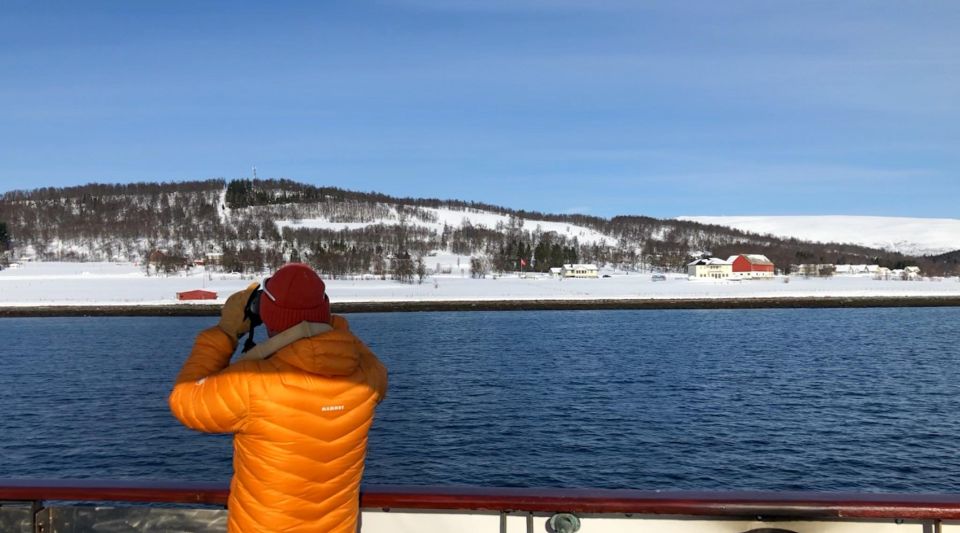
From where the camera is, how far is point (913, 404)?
67.1 ft

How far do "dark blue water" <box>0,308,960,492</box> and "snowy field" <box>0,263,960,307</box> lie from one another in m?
36.0

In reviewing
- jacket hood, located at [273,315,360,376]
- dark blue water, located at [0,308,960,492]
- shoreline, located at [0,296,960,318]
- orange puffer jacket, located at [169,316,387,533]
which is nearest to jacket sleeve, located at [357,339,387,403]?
orange puffer jacket, located at [169,316,387,533]

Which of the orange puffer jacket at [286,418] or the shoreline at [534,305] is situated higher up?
the orange puffer jacket at [286,418]

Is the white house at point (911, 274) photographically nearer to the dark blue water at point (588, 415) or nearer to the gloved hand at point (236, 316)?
the dark blue water at point (588, 415)

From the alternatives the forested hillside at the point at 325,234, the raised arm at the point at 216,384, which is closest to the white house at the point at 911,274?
the forested hillside at the point at 325,234

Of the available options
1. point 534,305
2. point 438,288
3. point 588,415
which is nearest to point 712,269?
point 438,288

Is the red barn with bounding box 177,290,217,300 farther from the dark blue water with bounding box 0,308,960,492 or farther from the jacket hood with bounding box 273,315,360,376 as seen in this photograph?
the jacket hood with bounding box 273,315,360,376

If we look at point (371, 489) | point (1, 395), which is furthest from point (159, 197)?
point (371, 489)

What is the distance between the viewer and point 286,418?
259 cm

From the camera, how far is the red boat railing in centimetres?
286

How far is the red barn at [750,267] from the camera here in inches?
4090

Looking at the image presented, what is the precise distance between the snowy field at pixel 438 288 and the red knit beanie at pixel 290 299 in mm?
64552

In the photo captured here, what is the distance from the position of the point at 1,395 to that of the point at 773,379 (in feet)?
Answer: 76.0

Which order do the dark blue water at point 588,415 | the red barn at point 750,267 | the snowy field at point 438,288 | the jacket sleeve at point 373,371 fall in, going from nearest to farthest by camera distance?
the jacket sleeve at point 373,371 → the dark blue water at point 588,415 → the snowy field at point 438,288 → the red barn at point 750,267
